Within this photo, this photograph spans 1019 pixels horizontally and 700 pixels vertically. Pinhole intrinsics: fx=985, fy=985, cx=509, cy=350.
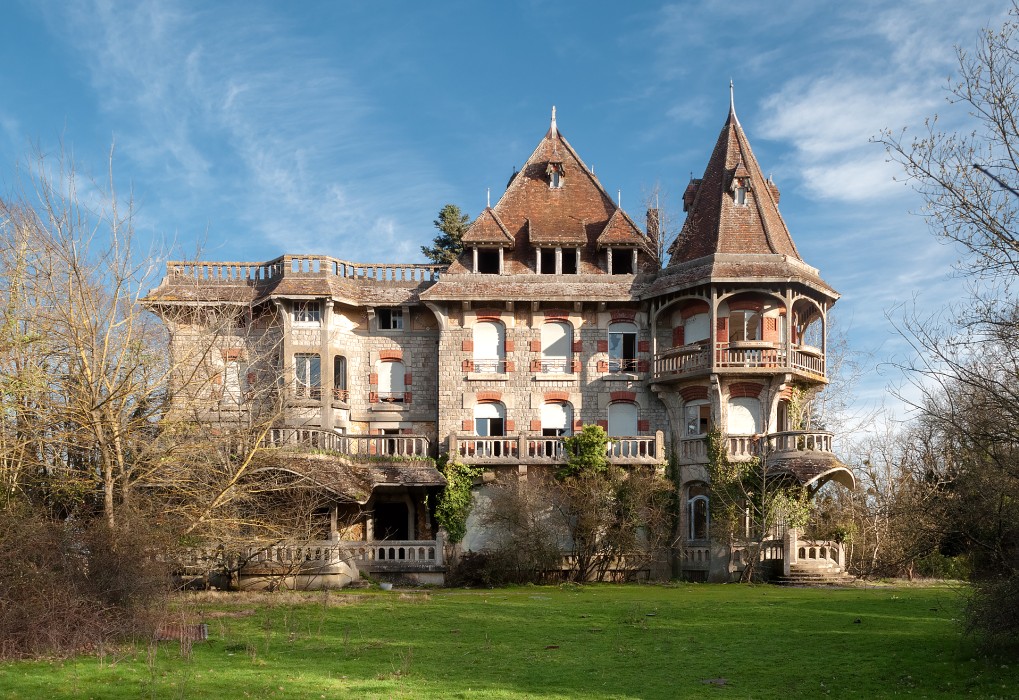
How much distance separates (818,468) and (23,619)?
2192 centimetres

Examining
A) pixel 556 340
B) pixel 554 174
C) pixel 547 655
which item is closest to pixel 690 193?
pixel 554 174

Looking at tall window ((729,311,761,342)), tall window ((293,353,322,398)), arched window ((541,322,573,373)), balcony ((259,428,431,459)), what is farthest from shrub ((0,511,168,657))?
tall window ((729,311,761,342))

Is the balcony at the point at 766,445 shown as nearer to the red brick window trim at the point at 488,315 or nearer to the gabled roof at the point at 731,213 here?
the gabled roof at the point at 731,213

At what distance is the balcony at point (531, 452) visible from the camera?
3194 centimetres

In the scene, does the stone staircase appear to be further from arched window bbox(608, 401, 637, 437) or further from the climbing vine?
the climbing vine

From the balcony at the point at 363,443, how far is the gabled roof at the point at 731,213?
11175mm

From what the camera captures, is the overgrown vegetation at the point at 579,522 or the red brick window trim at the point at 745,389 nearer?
the overgrown vegetation at the point at 579,522

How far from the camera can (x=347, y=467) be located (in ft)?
96.5

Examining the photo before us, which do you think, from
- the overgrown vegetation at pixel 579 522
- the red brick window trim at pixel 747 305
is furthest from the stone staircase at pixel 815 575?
the red brick window trim at pixel 747 305

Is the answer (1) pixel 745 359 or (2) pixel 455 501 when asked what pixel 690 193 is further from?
(2) pixel 455 501

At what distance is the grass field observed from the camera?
→ 13.5m

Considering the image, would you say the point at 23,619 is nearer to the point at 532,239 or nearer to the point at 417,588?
the point at 417,588

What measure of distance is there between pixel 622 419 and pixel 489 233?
8.12 meters

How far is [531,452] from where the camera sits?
108ft
